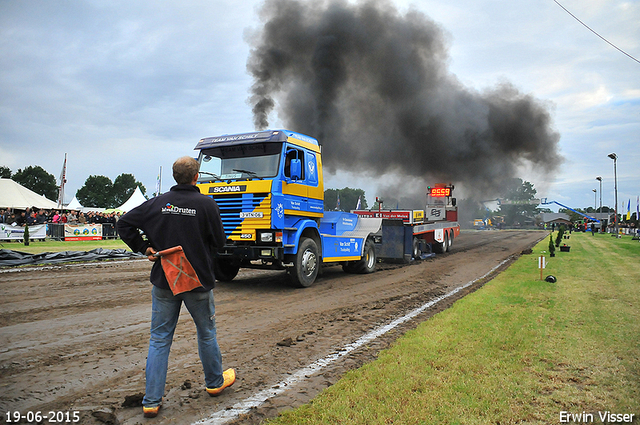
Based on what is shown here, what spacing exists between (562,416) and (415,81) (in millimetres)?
26723

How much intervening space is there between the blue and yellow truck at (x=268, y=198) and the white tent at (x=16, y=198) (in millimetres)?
29040

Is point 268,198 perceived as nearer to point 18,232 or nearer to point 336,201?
point 336,201

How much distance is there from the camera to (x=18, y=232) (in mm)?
19656

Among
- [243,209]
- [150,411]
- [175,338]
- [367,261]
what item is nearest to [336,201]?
[367,261]

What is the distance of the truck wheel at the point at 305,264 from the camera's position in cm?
900

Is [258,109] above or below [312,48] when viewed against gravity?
below

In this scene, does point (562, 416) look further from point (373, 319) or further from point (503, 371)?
→ point (373, 319)

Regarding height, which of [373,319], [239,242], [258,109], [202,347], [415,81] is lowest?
[373,319]

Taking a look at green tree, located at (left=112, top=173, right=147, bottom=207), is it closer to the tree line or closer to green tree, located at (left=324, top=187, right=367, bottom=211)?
the tree line

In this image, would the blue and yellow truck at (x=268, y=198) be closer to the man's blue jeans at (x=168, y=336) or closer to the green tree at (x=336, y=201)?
the green tree at (x=336, y=201)

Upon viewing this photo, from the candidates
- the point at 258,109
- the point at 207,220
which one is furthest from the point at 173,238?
the point at 258,109

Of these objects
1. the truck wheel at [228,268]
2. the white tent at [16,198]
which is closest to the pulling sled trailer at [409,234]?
the truck wheel at [228,268]

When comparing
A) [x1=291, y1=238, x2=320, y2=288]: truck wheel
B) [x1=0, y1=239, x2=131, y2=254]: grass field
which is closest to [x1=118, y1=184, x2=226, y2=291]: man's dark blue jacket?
[x1=291, y1=238, x2=320, y2=288]: truck wheel

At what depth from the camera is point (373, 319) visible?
648 centimetres
